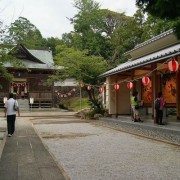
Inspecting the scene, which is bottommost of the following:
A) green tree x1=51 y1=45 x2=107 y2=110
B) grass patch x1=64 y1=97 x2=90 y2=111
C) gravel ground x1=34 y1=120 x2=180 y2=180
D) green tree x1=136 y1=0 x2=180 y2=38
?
gravel ground x1=34 y1=120 x2=180 y2=180

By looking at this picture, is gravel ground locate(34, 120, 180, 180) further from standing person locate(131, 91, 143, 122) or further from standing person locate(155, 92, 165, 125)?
standing person locate(131, 91, 143, 122)

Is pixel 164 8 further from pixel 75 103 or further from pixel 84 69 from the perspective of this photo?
pixel 75 103

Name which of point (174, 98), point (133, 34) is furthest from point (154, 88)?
point (133, 34)

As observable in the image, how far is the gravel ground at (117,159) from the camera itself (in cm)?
672

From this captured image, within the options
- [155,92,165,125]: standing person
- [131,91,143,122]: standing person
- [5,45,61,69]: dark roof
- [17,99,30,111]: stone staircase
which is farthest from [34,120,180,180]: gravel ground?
[5,45,61,69]: dark roof

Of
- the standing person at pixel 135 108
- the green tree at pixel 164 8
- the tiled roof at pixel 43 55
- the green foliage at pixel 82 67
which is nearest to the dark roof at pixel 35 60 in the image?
the tiled roof at pixel 43 55

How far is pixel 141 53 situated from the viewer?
21.9 metres

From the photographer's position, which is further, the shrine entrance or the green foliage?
the shrine entrance

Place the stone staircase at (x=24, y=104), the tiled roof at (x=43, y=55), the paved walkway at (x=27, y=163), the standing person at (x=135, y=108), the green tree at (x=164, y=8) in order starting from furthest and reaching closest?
1. the tiled roof at (x=43, y=55)
2. the stone staircase at (x=24, y=104)
3. the standing person at (x=135, y=108)
4. the paved walkway at (x=27, y=163)
5. the green tree at (x=164, y=8)

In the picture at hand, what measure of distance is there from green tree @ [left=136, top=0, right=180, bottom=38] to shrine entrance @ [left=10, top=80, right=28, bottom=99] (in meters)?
39.2

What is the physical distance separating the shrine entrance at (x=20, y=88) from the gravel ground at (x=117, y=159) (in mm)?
31732

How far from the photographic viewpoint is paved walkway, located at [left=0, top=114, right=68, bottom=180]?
264 inches

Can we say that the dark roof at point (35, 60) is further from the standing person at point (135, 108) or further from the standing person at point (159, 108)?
the standing person at point (159, 108)

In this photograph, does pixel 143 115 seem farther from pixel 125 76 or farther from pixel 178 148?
pixel 178 148
